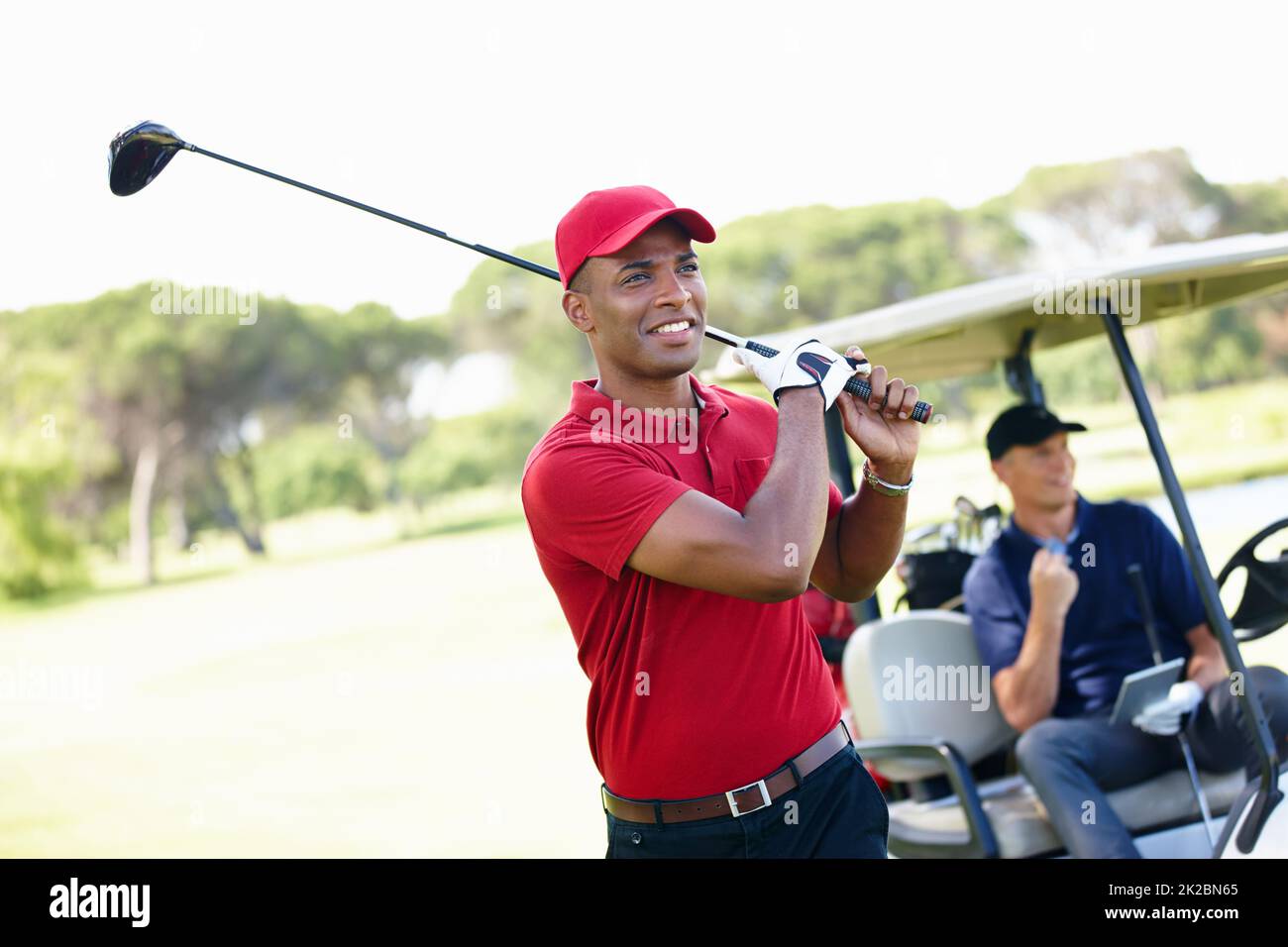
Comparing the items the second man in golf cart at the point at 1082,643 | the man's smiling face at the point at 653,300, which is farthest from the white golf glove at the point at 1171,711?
the man's smiling face at the point at 653,300

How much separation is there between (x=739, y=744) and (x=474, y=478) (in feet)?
89.4

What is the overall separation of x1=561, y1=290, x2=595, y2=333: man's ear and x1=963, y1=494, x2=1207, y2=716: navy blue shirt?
6.60ft

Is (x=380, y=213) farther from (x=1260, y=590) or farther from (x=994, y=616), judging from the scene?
(x=1260, y=590)

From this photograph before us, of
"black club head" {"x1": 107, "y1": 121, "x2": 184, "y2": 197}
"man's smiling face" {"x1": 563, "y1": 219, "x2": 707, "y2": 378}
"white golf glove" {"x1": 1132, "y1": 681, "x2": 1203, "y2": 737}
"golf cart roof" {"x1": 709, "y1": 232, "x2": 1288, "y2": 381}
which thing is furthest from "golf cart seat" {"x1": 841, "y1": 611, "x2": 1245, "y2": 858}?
"black club head" {"x1": 107, "y1": 121, "x2": 184, "y2": 197}

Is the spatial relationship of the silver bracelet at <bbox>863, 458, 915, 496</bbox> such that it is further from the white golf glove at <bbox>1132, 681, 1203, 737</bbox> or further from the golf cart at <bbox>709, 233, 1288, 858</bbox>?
the white golf glove at <bbox>1132, 681, 1203, 737</bbox>

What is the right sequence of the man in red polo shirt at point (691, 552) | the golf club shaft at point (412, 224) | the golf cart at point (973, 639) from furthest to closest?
the golf cart at point (973, 639) < the golf club shaft at point (412, 224) < the man in red polo shirt at point (691, 552)

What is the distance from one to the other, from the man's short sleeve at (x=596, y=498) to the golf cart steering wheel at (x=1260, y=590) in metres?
2.16

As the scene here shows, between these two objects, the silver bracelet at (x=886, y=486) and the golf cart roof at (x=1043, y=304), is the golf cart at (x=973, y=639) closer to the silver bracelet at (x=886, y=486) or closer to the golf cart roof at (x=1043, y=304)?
the golf cart roof at (x=1043, y=304)

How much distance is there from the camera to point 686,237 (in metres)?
2.42

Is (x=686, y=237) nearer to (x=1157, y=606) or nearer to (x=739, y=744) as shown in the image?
(x=739, y=744)

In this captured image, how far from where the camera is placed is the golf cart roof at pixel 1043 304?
3.48 metres

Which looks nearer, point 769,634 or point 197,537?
point 769,634

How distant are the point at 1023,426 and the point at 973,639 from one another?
64 centimetres
